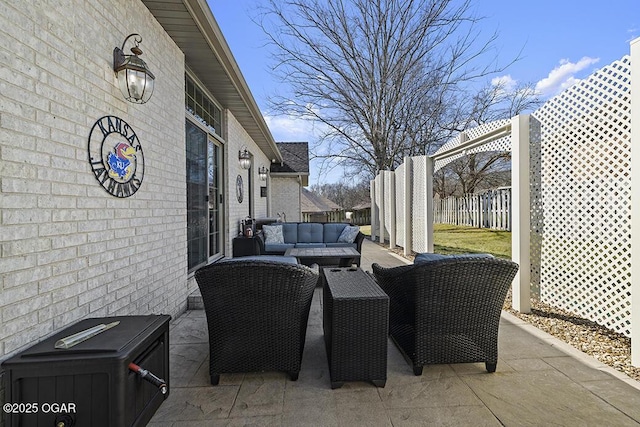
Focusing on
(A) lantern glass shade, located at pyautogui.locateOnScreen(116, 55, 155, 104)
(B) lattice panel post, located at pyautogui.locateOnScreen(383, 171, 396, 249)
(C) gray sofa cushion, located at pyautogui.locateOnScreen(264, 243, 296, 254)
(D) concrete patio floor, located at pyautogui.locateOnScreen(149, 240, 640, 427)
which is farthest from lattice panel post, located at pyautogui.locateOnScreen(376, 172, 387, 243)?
(A) lantern glass shade, located at pyautogui.locateOnScreen(116, 55, 155, 104)

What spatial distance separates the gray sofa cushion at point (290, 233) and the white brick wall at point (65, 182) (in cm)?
408

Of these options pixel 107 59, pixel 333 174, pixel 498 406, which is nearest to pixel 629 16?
pixel 498 406

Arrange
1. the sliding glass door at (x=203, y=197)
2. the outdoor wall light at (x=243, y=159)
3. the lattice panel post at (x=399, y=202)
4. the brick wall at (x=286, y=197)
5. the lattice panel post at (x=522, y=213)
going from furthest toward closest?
→ 1. the brick wall at (x=286, y=197)
2. the lattice panel post at (x=399, y=202)
3. the outdoor wall light at (x=243, y=159)
4. the sliding glass door at (x=203, y=197)
5. the lattice panel post at (x=522, y=213)

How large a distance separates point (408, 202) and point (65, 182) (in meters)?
7.76

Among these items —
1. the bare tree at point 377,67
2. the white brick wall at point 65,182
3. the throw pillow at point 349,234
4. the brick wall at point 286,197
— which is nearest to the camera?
the white brick wall at point 65,182

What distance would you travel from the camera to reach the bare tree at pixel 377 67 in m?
12.0

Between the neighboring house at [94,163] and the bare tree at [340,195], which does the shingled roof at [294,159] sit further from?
the bare tree at [340,195]

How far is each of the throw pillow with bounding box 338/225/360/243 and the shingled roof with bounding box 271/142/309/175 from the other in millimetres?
7192

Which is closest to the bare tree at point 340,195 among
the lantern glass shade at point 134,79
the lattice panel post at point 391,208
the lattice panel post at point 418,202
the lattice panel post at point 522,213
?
the lattice panel post at point 391,208

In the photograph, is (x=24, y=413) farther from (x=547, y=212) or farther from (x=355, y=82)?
(x=355, y=82)

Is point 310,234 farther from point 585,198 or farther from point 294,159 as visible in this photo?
point 294,159

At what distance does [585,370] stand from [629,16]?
7.13 m

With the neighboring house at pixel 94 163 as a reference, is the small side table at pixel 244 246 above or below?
below

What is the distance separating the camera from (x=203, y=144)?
5371mm
